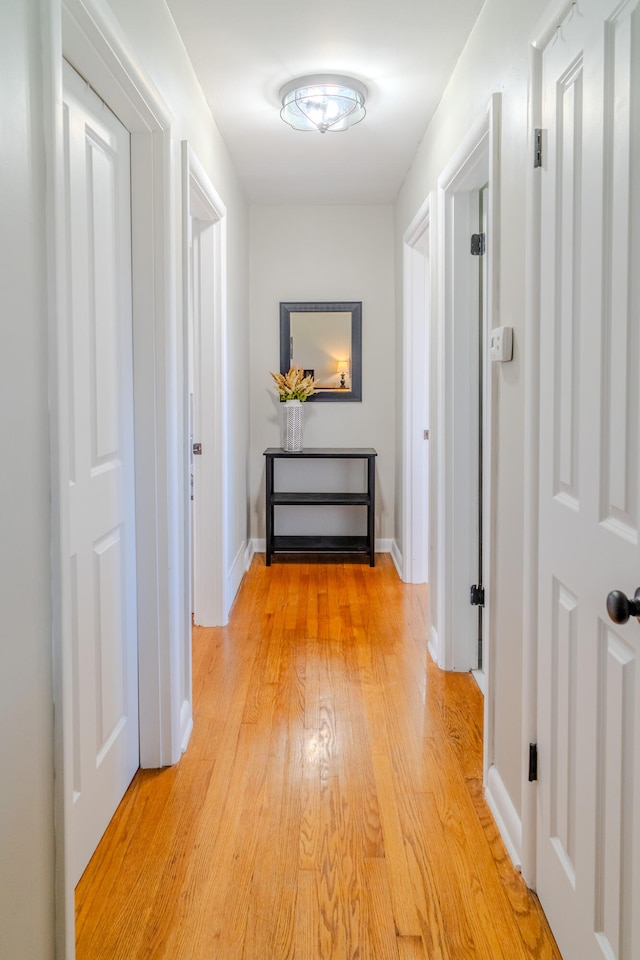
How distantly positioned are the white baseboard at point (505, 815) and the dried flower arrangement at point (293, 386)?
3100 millimetres

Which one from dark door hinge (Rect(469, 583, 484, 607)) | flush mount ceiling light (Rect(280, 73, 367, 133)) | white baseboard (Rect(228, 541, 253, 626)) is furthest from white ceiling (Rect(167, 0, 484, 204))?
white baseboard (Rect(228, 541, 253, 626))

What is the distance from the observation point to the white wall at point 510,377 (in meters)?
1.66

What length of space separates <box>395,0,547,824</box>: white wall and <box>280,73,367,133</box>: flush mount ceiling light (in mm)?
754

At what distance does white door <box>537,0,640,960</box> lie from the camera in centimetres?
105

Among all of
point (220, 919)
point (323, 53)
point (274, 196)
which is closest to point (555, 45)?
point (323, 53)

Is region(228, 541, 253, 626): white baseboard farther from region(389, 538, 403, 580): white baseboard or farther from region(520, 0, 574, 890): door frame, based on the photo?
region(520, 0, 574, 890): door frame

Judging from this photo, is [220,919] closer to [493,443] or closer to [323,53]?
[493,443]

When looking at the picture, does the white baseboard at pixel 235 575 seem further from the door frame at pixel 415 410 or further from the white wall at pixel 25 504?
the white wall at pixel 25 504

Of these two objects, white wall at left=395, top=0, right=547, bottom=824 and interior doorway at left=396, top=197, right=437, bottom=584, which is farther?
interior doorway at left=396, top=197, right=437, bottom=584

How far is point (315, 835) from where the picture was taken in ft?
5.82

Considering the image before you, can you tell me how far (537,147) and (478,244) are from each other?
118 cm

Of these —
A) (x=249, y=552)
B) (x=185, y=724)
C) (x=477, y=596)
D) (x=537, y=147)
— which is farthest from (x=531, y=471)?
(x=249, y=552)

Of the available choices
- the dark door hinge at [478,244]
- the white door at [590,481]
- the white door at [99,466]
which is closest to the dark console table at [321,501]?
the dark door hinge at [478,244]

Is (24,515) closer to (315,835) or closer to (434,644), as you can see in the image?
(315,835)
